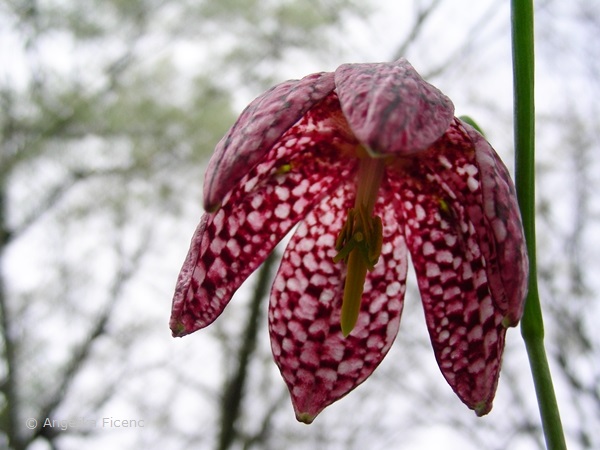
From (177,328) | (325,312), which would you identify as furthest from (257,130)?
(325,312)

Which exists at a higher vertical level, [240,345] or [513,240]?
[513,240]

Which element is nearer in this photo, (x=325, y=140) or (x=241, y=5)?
(x=325, y=140)

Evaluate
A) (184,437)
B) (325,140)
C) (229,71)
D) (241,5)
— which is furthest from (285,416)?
(325,140)

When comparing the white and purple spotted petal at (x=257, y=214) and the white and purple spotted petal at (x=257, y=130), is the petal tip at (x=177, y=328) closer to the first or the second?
the white and purple spotted petal at (x=257, y=214)

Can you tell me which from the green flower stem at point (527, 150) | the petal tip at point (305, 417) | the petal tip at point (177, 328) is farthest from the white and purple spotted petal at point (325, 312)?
the green flower stem at point (527, 150)

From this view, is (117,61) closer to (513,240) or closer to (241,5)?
(241,5)

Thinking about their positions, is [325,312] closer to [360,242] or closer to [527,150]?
[360,242]

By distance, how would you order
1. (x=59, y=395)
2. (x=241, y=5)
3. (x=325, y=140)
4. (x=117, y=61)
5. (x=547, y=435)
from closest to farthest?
1. (x=547, y=435)
2. (x=325, y=140)
3. (x=59, y=395)
4. (x=117, y=61)
5. (x=241, y=5)

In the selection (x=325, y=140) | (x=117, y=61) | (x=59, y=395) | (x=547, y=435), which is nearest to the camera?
(x=547, y=435)

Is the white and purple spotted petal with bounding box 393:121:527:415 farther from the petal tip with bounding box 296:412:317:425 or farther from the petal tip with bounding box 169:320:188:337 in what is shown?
the petal tip with bounding box 169:320:188:337

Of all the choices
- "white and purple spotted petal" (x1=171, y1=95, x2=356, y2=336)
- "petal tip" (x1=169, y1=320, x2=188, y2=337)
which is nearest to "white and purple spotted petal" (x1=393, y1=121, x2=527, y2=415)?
"white and purple spotted petal" (x1=171, y1=95, x2=356, y2=336)

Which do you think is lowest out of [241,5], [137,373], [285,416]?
[285,416]
